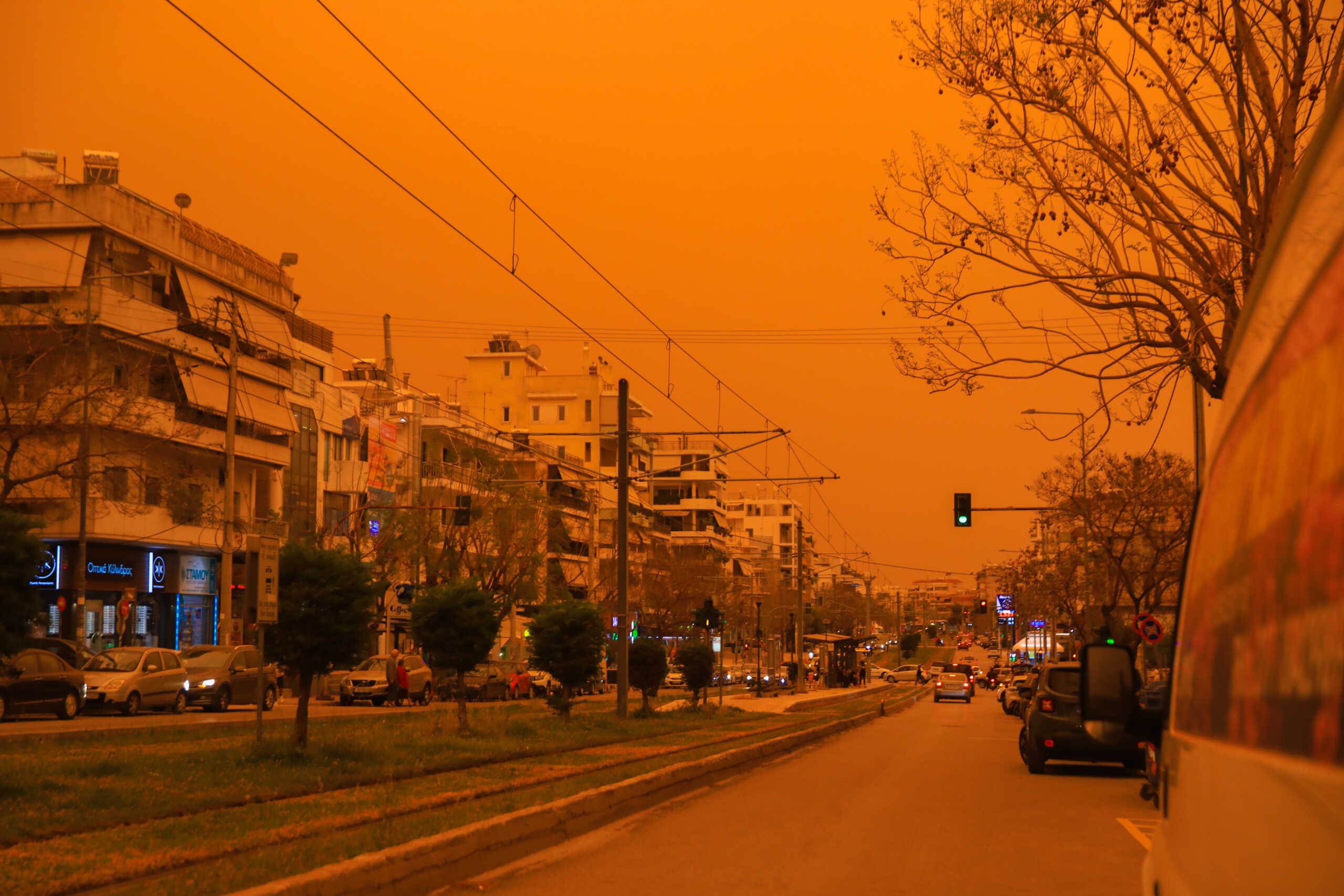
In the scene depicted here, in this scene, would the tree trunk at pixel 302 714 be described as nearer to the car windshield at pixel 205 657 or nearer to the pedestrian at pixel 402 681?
the car windshield at pixel 205 657

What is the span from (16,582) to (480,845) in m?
5.38

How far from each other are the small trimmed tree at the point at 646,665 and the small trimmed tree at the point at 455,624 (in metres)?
8.85

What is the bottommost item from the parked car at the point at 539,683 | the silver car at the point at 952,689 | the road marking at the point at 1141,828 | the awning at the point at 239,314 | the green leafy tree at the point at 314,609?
the silver car at the point at 952,689

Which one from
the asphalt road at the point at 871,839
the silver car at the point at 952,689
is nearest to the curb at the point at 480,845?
the asphalt road at the point at 871,839

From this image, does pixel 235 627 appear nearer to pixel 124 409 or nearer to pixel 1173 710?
pixel 124 409

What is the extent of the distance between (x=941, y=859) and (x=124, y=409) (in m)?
27.4

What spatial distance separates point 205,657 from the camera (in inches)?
1385

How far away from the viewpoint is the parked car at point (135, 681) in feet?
101

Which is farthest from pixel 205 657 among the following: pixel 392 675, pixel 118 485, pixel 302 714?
pixel 302 714

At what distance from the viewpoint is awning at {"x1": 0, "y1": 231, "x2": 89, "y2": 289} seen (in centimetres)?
4462

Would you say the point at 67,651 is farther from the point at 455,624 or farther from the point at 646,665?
the point at 455,624

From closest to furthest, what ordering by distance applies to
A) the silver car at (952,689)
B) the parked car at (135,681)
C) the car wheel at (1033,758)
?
the car wheel at (1033,758)
the parked car at (135,681)
the silver car at (952,689)

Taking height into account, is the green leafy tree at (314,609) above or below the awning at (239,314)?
below

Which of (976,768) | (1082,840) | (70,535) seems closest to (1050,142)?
(1082,840)
